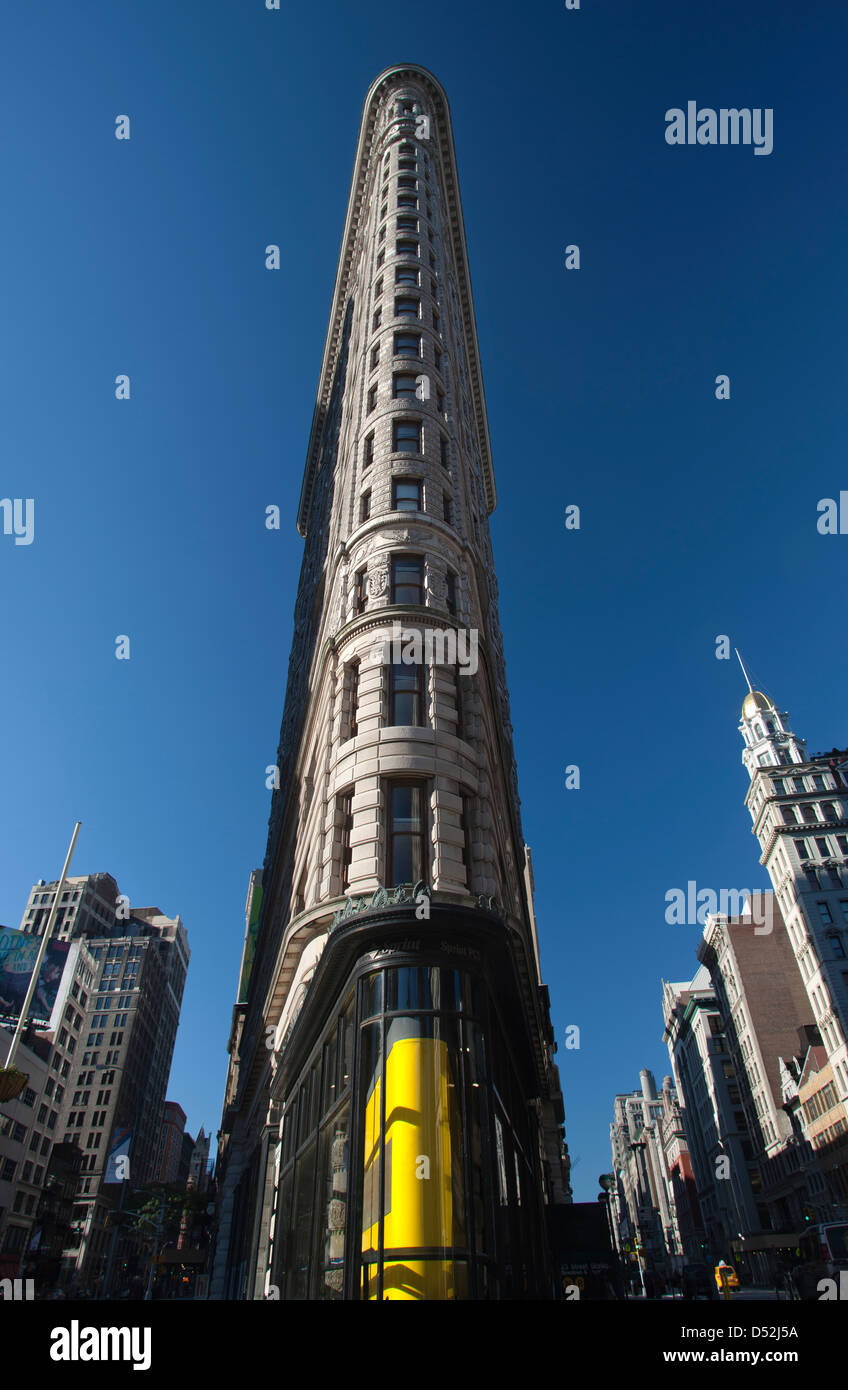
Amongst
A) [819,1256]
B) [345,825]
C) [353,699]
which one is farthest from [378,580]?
[819,1256]

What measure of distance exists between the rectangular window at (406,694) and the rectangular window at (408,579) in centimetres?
272

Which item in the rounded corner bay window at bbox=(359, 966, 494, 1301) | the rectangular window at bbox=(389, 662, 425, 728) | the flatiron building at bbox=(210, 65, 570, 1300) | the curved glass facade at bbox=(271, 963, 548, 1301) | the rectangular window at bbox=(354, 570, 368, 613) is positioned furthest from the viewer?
the rectangular window at bbox=(354, 570, 368, 613)

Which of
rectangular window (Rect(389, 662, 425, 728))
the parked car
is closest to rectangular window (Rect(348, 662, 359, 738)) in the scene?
rectangular window (Rect(389, 662, 425, 728))

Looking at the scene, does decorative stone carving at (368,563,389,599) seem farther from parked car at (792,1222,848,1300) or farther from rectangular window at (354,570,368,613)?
parked car at (792,1222,848,1300)

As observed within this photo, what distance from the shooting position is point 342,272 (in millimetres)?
63500

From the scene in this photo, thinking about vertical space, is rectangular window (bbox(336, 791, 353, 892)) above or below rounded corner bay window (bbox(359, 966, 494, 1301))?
above

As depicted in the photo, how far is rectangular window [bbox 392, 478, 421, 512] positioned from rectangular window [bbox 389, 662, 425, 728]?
795 cm

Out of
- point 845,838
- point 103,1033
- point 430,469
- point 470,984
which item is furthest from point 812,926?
point 103,1033

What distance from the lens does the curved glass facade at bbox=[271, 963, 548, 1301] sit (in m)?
11.3

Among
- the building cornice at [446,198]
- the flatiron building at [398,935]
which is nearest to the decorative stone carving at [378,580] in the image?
the flatiron building at [398,935]

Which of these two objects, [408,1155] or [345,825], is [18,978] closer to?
[345,825]

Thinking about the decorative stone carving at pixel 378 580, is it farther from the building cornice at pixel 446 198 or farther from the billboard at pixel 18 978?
the billboard at pixel 18 978
